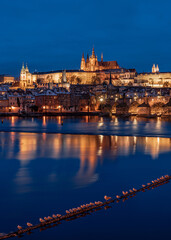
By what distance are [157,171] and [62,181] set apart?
2849 millimetres

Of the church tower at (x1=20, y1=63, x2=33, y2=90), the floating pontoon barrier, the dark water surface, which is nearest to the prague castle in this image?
the church tower at (x1=20, y1=63, x2=33, y2=90)

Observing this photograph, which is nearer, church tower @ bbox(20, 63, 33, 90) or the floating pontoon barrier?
the floating pontoon barrier

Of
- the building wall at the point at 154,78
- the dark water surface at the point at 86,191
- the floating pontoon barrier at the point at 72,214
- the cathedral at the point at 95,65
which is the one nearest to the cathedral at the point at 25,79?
the cathedral at the point at 95,65

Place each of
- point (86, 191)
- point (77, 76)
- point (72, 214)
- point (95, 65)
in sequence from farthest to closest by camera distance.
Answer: point (95, 65)
point (77, 76)
point (86, 191)
point (72, 214)

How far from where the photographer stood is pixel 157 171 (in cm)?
1003

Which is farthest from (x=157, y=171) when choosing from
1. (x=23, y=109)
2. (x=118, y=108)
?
(x=23, y=109)

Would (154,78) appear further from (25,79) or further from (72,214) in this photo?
(72,214)

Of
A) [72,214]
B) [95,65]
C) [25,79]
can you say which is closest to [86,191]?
[72,214]

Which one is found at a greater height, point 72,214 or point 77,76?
point 77,76

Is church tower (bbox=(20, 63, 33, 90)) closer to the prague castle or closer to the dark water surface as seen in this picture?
the prague castle

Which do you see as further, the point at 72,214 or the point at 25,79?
the point at 25,79

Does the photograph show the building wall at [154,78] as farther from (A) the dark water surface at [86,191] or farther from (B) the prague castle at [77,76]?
(A) the dark water surface at [86,191]

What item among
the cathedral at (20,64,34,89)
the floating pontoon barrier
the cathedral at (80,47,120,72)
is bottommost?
the floating pontoon barrier

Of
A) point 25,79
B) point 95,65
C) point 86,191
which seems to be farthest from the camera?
point 95,65
